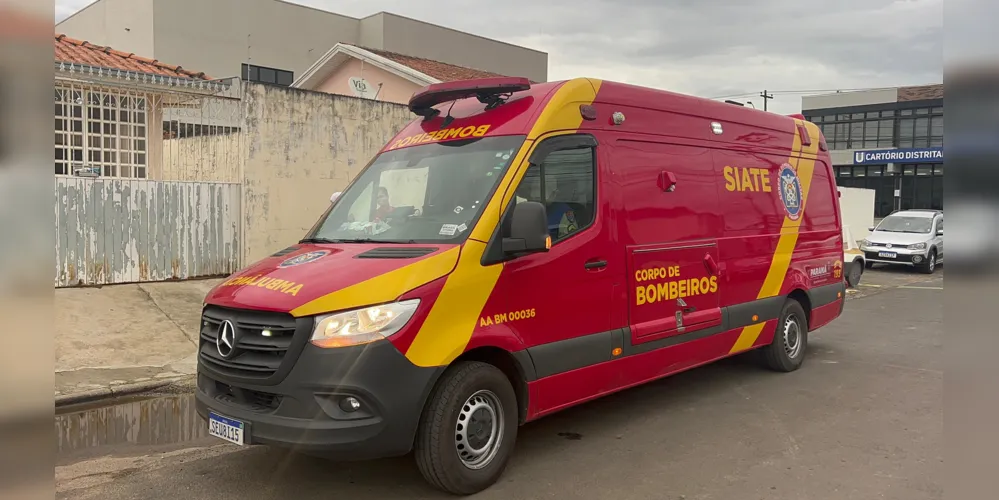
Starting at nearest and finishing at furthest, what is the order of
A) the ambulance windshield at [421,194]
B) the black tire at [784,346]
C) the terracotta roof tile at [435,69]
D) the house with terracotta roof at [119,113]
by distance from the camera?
the ambulance windshield at [421,194] → the black tire at [784,346] → the house with terracotta roof at [119,113] → the terracotta roof tile at [435,69]

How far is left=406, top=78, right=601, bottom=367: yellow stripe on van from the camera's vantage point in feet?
12.5

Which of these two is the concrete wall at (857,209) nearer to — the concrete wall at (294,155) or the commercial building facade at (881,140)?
the commercial building facade at (881,140)

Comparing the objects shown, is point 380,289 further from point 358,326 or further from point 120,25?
point 120,25

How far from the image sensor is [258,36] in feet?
96.3

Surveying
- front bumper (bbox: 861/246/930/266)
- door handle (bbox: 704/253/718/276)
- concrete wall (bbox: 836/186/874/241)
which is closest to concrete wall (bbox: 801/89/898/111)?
concrete wall (bbox: 836/186/874/241)

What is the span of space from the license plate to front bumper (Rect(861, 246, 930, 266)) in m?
19.1

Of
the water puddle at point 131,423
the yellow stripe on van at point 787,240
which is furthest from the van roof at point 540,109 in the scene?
the water puddle at point 131,423

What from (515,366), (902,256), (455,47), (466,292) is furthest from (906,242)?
(455,47)

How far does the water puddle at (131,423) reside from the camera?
529 cm

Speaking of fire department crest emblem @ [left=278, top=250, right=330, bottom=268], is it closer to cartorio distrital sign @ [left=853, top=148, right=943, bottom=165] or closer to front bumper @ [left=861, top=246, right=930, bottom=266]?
front bumper @ [left=861, top=246, right=930, bottom=266]

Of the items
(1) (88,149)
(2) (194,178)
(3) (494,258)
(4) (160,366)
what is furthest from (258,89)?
(3) (494,258)

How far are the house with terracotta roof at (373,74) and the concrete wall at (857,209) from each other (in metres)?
13.9

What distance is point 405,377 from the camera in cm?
371

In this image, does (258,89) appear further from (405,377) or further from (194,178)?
(405,377)
